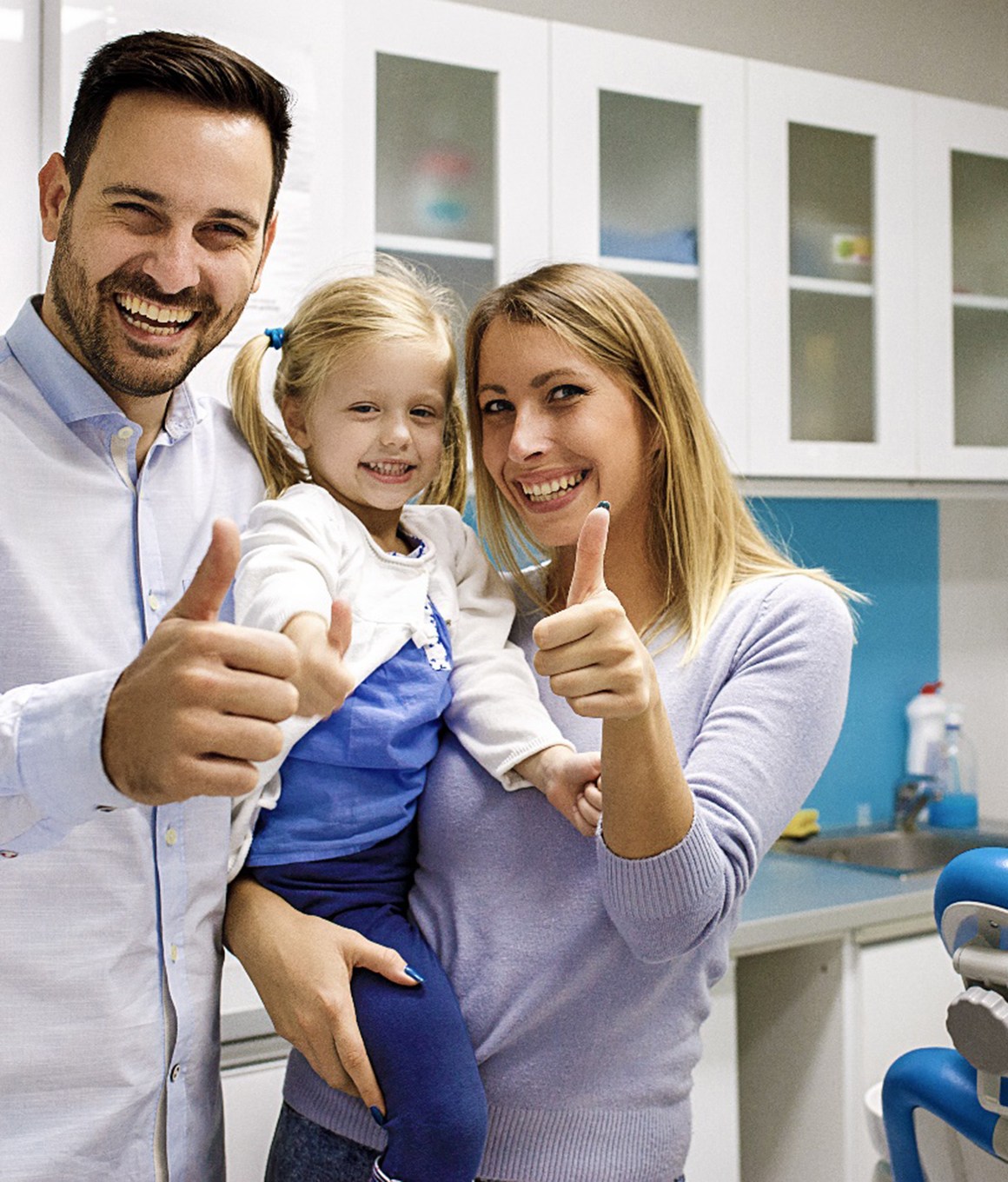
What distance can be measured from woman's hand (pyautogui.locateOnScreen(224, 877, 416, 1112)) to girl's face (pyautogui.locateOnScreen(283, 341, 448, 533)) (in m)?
0.45

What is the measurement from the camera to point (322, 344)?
1464 mm

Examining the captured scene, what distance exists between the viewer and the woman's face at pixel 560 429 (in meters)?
1.40

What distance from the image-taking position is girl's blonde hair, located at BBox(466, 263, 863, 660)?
4.62 feet

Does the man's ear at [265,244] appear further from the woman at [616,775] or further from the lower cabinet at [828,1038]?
the lower cabinet at [828,1038]

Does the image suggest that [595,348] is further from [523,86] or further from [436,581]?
[523,86]

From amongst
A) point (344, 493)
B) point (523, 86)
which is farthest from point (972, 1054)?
point (523, 86)

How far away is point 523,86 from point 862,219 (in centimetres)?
83

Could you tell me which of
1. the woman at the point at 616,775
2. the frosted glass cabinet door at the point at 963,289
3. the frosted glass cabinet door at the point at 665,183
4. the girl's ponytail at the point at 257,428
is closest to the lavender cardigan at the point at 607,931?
the woman at the point at 616,775

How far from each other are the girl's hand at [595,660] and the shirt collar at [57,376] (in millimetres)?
508

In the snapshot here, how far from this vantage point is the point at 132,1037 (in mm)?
1247

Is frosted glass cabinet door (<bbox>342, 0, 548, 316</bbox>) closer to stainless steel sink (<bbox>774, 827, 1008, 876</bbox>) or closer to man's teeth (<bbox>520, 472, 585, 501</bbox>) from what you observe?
man's teeth (<bbox>520, 472, 585, 501</bbox>)

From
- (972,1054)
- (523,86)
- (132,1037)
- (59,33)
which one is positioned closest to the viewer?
(972,1054)

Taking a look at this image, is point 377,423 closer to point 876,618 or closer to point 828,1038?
point 828,1038

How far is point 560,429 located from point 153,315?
1.39 ft
